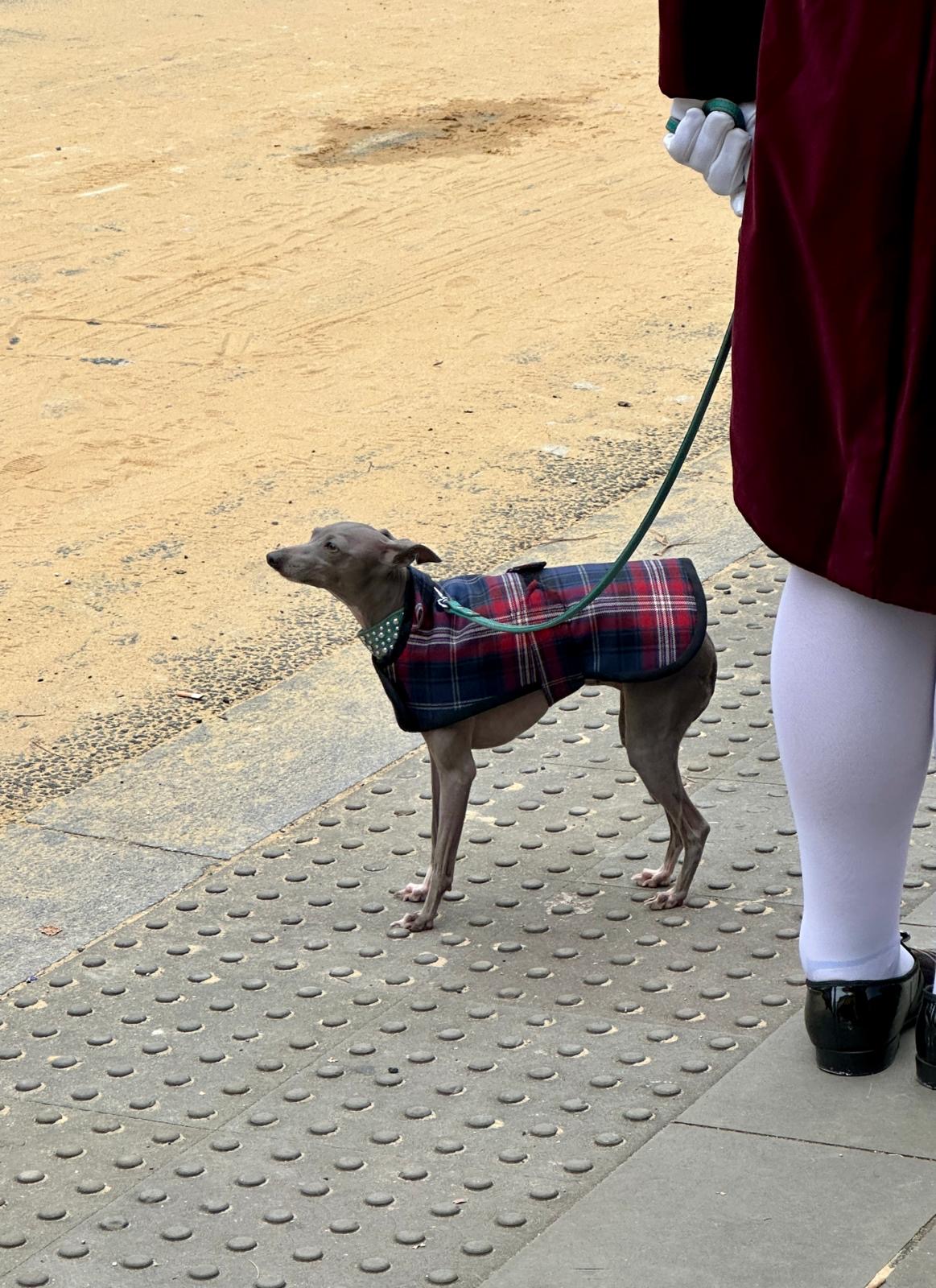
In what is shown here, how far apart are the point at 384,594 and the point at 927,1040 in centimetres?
168

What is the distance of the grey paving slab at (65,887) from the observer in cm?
413

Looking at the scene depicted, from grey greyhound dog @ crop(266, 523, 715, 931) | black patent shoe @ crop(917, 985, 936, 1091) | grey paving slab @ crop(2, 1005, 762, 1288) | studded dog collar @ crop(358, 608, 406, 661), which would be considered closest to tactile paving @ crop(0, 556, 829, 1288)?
grey paving slab @ crop(2, 1005, 762, 1288)

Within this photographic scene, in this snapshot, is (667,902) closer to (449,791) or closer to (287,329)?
(449,791)

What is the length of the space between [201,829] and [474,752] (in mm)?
714

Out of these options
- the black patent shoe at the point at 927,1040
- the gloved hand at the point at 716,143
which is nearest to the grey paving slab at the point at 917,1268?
the black patent shoe at the point at 927,1040

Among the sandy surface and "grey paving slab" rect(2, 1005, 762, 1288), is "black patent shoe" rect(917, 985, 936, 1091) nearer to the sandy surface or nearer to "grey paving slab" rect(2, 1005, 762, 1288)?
"grey paving slab" rect(2, 1005, 762, 1288)

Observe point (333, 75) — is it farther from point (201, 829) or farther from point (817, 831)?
point (817, 831)

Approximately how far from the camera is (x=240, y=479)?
25.7ft

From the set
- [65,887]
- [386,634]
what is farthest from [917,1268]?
[65,887]

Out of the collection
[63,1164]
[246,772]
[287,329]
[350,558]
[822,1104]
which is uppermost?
[350,558]

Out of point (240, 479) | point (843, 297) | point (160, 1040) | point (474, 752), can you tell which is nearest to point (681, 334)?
point (240, 479)

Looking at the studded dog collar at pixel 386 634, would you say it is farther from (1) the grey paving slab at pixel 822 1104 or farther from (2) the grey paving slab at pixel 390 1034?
(1) the grey paving slab at pixel 822 1104

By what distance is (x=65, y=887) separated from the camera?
4383mm

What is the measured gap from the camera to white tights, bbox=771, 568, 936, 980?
8.86ft
